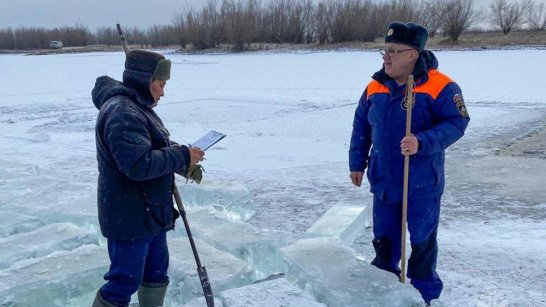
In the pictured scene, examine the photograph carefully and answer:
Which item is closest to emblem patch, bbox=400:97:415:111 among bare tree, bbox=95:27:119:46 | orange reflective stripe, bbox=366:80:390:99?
orange reflective stripe, bbox=366:80:390:99

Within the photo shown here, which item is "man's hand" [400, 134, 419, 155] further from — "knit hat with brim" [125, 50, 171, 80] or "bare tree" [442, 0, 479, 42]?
"bare tree" [442, 0, 479, 42]

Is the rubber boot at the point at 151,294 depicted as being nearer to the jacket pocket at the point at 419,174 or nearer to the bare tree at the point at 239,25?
the jacket pocket at the point at 419,174

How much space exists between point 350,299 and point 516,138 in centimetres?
576

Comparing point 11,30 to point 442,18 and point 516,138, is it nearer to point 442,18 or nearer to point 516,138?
point 442,18

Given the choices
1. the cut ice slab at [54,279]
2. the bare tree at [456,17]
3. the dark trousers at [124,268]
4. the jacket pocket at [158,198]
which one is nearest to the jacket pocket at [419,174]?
the jacket pocket at [158,198]

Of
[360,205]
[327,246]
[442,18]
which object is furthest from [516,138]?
[442,18]

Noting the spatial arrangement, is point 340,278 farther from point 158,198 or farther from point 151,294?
point 158,198

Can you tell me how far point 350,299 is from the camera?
2826mm

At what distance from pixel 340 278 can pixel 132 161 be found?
1429 millimetres

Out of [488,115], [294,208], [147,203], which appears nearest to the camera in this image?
[147,203]

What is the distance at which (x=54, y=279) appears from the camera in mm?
2996

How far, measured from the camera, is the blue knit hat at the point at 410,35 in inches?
110

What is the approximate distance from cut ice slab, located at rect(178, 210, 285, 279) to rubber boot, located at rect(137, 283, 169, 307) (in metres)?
0.82

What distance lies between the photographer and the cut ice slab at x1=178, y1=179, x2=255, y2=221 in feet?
15.4
